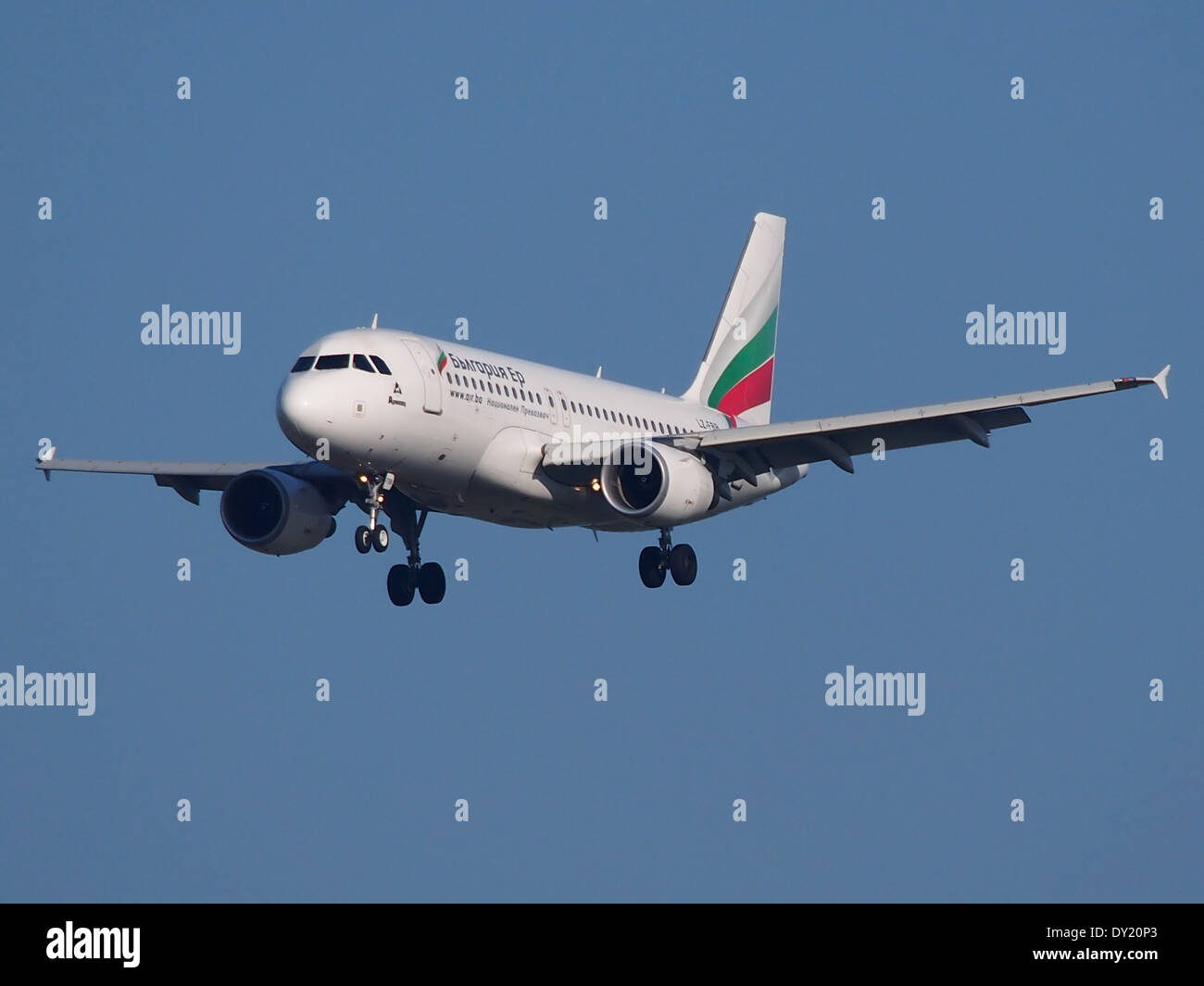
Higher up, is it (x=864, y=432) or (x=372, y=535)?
(x=864, y=432)

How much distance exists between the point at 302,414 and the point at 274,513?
25.9 ft

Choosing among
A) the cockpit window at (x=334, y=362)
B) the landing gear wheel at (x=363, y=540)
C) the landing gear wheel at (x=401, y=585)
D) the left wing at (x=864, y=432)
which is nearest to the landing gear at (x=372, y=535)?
the landing gear wheel at (x=363, y=540)

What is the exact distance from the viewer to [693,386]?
197 feet

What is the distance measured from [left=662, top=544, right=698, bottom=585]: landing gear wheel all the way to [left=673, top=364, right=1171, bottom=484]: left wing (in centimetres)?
235

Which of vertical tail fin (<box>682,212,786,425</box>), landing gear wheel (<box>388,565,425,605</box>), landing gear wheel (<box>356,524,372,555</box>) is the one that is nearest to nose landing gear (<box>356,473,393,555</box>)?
landing gear wheel (<box>356,524,372,555</box>)

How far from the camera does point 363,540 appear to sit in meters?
45.2

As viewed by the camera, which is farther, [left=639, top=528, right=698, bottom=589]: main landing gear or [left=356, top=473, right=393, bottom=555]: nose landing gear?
[left=639, top=528, right=698, bottom=589]: main landing gear

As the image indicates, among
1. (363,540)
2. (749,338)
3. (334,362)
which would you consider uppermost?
(749,338)

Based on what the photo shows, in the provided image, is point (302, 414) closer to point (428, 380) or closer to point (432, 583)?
point (428, 380)

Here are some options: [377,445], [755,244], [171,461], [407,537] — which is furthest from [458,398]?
[755,244]

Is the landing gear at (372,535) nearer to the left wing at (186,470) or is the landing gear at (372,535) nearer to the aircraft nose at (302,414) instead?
the aircraft nose at (302,414)

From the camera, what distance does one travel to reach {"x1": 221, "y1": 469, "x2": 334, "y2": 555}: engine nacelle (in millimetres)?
50781

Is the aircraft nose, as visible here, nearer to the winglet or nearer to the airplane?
the airplane

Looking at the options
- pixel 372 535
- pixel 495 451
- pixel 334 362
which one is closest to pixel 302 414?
pixel 334 362
